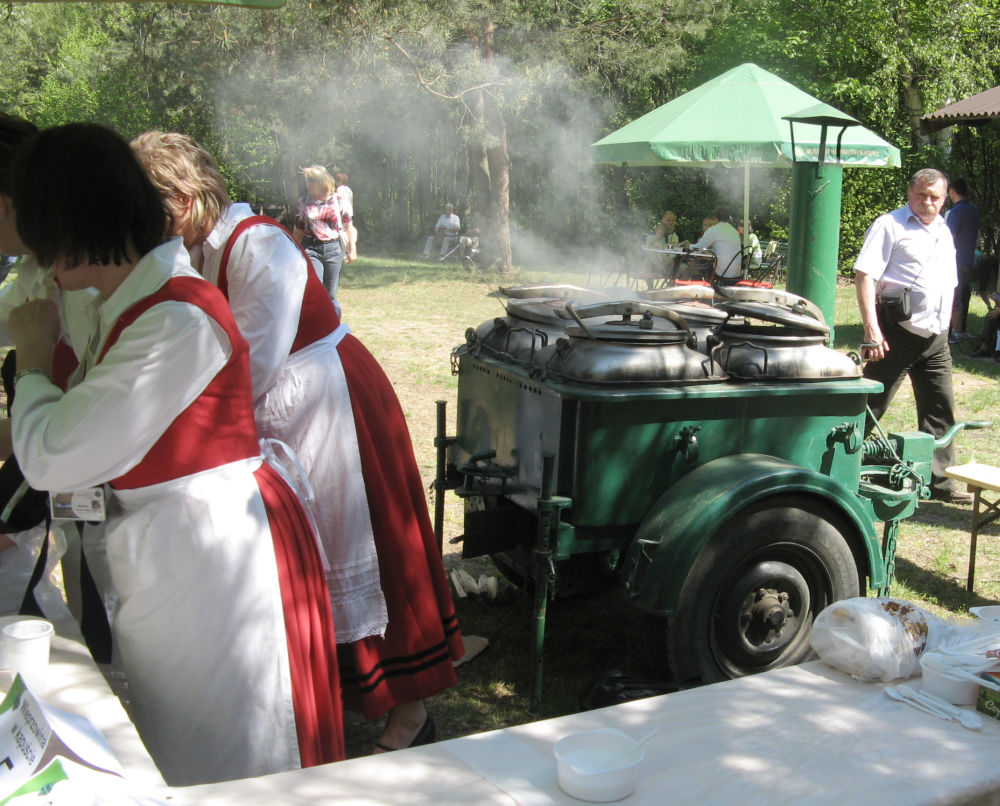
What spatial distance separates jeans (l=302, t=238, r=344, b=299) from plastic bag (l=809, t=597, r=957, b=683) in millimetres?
8746

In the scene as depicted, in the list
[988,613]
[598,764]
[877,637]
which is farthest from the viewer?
[988,613]

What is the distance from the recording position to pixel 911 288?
5293mm

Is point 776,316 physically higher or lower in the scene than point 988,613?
higher

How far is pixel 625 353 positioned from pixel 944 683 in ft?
4.42

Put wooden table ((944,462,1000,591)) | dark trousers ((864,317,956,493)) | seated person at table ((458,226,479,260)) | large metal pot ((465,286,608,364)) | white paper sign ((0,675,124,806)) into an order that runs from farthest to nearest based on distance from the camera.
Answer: seated person at table ((458,226,479,260))
dark trousers ((864,317,956,493))
wooden table ((944,462,1000,591))
large metal pot ((465,286,608,364))
white paper sign ((0,675,124,806))

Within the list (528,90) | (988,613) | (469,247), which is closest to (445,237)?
(469,247)

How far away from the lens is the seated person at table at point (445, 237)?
2394 cm

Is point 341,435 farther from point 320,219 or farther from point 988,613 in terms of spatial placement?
point 320,219

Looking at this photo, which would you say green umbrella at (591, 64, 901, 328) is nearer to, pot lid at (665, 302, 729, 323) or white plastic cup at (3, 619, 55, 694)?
pot lid at (665, 302, 729, 323)

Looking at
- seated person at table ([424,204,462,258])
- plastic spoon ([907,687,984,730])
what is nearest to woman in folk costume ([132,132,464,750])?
plastic spoon ([907,687,984,730])

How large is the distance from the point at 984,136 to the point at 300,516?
18.1 meters

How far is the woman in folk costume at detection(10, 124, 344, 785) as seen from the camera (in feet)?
5.86

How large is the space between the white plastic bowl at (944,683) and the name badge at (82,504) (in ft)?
5.61

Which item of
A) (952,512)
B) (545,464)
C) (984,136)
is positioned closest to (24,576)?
(545,464)
